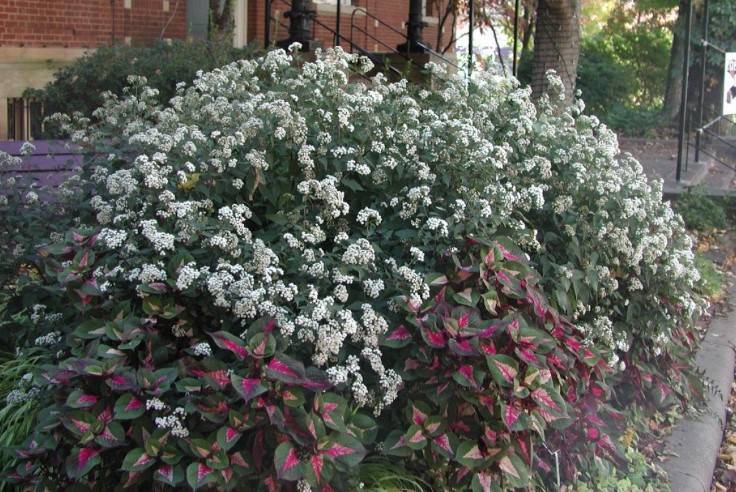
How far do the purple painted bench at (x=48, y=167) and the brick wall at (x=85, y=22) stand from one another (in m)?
4.17

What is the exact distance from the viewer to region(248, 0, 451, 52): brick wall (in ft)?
46.2

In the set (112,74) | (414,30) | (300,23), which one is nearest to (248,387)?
(112,74)

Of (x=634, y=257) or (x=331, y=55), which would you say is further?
(x=331, y=55)

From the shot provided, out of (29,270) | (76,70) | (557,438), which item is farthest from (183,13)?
(557,438)

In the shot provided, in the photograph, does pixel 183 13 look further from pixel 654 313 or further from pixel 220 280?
pixel 220 280

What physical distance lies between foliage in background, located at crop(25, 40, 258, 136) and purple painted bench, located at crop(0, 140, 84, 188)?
7.07ft

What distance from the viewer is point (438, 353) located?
3.48 meters

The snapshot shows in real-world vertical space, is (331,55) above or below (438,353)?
above

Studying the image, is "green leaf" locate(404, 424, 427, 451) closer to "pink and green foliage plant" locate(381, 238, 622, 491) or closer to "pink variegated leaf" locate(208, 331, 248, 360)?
"pink and green foliage plant" locate(381, 238, 622, 491)

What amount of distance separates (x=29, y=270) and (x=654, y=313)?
2.88 metres

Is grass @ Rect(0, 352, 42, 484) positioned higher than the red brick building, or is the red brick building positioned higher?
the red brick building

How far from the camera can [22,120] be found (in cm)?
1020

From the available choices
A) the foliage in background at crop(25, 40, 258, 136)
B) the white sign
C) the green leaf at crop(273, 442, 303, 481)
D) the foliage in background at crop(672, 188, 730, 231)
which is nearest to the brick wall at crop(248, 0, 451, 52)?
the foliage in background at crop(25, 40, 258, 136)

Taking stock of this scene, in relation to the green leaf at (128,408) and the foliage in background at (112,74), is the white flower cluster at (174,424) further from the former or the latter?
the foliage in background at (112,74)
